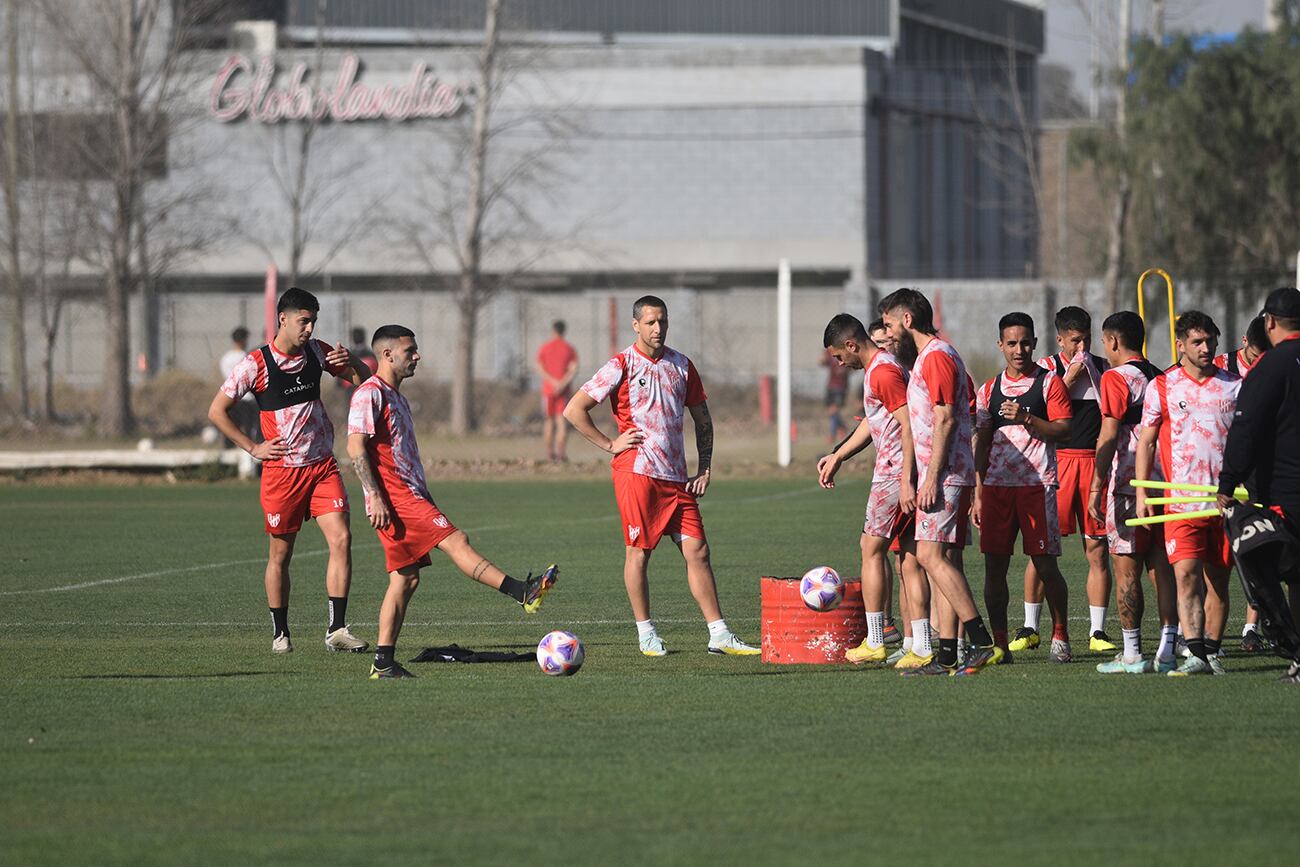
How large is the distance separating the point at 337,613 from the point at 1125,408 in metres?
4.82

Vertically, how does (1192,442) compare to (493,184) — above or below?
below

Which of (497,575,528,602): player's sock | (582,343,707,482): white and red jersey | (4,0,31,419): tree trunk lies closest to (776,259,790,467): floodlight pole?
(582,343,707,482): white and red jersey

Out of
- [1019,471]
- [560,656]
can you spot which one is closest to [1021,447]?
[1019,471]

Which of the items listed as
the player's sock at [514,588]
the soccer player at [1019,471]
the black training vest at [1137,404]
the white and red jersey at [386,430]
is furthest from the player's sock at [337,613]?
the black training vest at [1137,404]

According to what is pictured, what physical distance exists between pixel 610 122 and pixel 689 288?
16.1 ft

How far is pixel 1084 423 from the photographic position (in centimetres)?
1104

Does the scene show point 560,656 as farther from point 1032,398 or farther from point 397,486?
point 1032,398

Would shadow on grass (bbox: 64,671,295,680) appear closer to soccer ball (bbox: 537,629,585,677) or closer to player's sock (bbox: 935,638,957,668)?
soccer ball (bbox: 537,629,585,677)

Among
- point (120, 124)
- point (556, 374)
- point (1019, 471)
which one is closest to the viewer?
point (1019, 471)

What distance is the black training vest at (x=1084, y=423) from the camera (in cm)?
1104

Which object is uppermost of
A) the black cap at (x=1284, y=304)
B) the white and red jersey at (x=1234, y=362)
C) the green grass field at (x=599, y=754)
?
the black cap at (x=1284, y=304)

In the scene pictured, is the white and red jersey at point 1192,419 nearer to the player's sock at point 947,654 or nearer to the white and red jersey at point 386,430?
the player's sock at point 947,654

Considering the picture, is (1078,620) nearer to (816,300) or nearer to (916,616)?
(916,616)

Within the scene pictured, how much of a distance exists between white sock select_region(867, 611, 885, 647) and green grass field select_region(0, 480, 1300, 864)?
441mm
